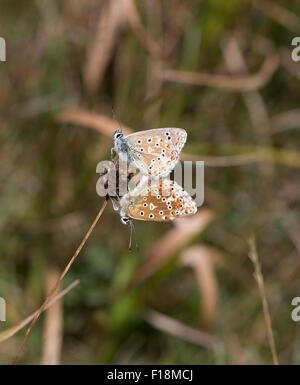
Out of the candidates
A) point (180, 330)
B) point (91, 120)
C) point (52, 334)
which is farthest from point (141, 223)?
point (91, 120)

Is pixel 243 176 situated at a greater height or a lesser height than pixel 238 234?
greater

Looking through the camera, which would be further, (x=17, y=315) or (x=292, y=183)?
(x=292, y=183)

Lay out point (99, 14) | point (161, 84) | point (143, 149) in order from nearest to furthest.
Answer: point (143, 149)
point (161, 84)
point (99, 14)

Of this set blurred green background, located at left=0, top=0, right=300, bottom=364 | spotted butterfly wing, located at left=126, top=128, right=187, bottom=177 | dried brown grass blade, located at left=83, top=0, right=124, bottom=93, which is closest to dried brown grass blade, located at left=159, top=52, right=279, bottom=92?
blurred green background, located at left=0, top=0, right=300, bottom=364

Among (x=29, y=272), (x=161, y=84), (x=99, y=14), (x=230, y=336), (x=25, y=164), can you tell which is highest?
(x=99, y=14)
